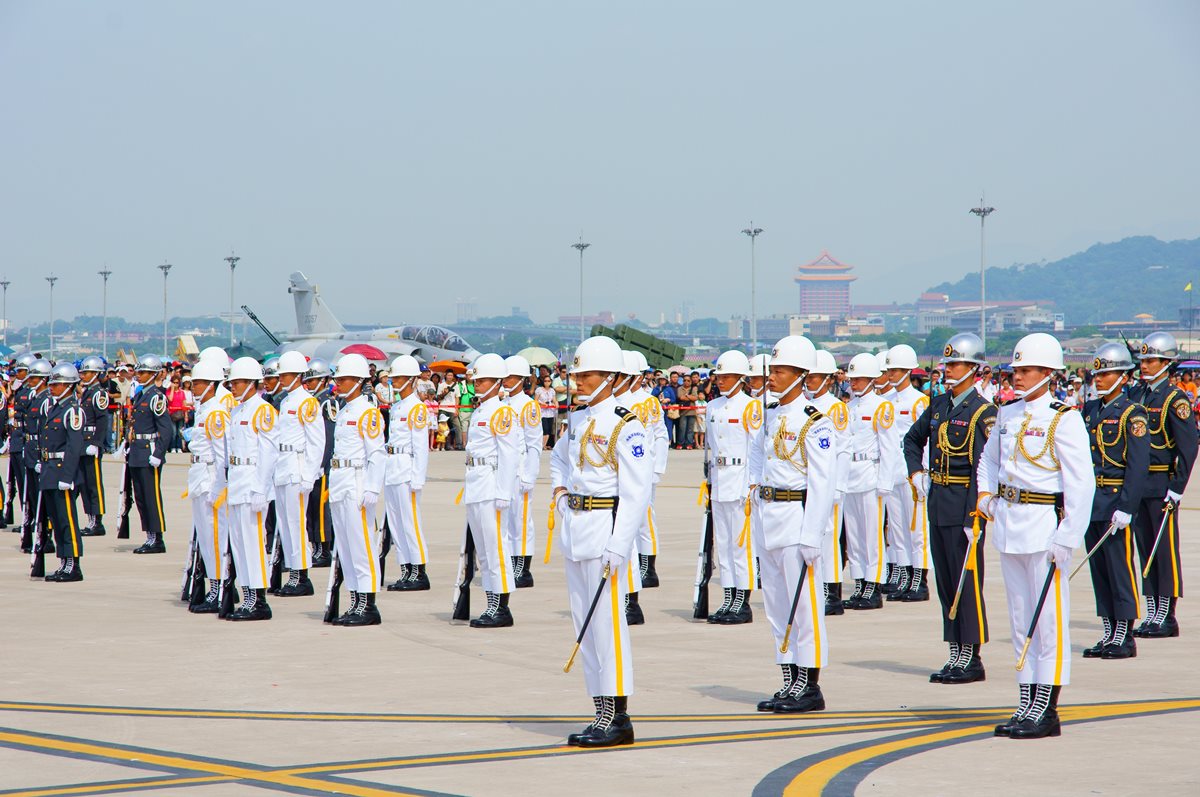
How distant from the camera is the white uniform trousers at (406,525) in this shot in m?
14.6

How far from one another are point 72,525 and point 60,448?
2.62 ft

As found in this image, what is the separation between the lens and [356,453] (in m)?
12.7

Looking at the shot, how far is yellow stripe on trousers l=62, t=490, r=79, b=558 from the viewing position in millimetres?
14766

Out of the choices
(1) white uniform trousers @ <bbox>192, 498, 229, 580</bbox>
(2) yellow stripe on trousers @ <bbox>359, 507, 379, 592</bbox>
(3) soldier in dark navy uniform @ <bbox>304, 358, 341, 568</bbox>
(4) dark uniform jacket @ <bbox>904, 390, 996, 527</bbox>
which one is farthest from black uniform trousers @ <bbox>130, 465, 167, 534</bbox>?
(4) dark uniform jacket @ <bbox>904, 390, 996, 527</bbox>

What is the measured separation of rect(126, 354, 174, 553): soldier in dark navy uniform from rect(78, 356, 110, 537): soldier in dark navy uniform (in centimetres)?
41

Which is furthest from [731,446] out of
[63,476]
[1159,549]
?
[63,476]

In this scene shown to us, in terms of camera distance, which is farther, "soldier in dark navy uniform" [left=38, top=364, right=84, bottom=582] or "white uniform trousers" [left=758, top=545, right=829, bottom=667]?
"soldier in dark navy uniform" [left=38, top=364, right=84, bottom=582]

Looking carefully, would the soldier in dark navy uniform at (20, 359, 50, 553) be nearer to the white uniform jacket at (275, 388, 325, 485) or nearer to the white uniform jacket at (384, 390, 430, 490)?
the white uniform jacket at (275, 388, 325, 485)

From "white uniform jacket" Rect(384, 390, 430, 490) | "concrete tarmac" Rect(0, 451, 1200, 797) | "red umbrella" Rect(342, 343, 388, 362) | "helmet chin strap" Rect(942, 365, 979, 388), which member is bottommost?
"concrete tarmac" Rect(0, 451, 1200, 797)

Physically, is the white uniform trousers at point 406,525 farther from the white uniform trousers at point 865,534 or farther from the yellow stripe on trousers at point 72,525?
the white uniform trousers at point 865,534

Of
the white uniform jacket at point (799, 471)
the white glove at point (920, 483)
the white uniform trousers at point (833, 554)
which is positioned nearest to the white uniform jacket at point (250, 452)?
the white uniform trousers at point (833, 554)

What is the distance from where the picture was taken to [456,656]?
422 inches

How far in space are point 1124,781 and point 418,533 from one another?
8.93 m

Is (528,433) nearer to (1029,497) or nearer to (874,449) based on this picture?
(874,449)
